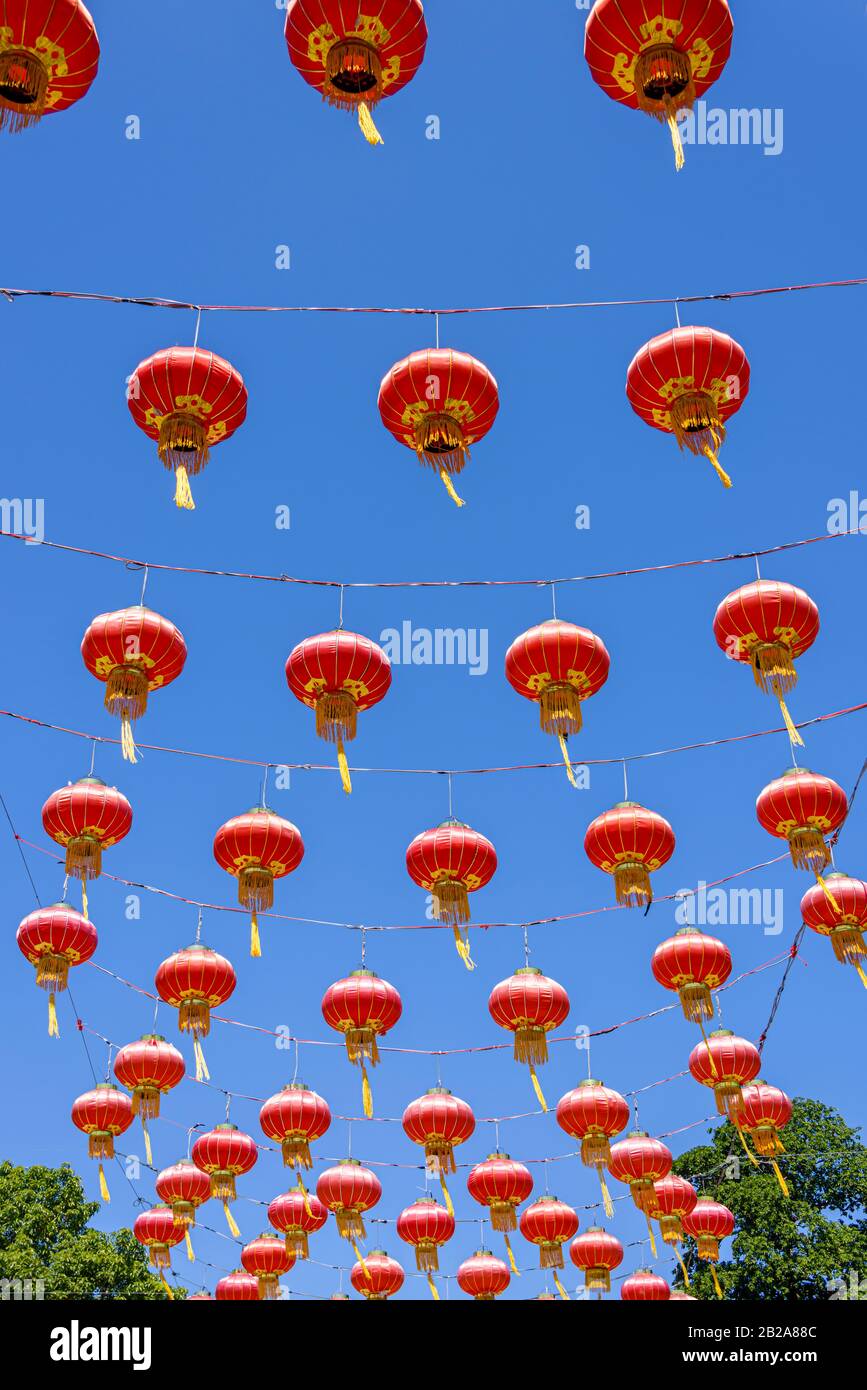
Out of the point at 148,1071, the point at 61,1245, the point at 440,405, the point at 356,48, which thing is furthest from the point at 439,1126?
the point at 61,1245

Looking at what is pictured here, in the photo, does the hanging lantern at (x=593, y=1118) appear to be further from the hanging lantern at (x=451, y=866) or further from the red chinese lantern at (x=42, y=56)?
the red chinese lantern at (x=42, y=56)

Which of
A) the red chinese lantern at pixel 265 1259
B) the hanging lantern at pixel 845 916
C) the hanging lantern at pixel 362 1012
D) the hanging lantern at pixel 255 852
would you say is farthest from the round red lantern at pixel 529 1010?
the red chinese lantern at pixel 265 1259

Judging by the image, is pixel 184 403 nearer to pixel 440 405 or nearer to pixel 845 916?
pixel 440 405

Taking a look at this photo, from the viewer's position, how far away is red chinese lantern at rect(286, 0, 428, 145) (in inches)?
191

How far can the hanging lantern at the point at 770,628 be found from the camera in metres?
7.18

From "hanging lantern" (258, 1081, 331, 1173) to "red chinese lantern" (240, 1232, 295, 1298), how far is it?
2.33 metres

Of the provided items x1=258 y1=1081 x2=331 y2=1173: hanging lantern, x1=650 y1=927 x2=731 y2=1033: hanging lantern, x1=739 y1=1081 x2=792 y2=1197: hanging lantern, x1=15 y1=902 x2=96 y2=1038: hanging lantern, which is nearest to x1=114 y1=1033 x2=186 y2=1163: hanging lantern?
x1=258 y1=1081 x2=331 y2=1173: hanging lantern

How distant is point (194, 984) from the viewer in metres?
9.44

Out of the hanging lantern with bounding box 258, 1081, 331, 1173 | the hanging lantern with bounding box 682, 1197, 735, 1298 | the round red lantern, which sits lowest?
the hanging lantern with bounding box 682, 1197, 735, 1298

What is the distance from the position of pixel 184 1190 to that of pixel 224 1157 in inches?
24.2

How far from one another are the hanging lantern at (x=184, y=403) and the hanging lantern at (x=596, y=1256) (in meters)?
9.49

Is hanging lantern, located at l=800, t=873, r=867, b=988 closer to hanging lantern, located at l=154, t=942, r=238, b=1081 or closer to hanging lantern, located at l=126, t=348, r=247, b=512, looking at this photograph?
hanging lantern, located at l=154, t=942, r=238, b=1081
